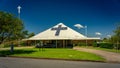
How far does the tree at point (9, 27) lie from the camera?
32.3 m

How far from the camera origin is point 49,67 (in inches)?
594

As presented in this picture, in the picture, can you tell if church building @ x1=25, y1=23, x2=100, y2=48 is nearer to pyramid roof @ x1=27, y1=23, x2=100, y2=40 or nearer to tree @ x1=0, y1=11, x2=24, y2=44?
pyramid roof @ x1=27, y1=23, x2=100, y2=40

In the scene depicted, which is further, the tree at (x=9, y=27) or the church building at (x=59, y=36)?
the church building at (x=59, y=36)

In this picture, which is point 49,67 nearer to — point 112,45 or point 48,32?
point 112,45

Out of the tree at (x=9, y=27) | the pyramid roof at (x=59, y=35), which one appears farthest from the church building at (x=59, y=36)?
the tree at (x=9, y=27)

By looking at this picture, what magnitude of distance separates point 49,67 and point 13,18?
20.4 meters

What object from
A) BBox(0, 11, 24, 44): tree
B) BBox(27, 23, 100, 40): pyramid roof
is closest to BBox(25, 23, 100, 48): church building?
BBox(27, 23, 100, 40): pyramid roof

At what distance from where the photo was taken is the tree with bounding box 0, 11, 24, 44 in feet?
106

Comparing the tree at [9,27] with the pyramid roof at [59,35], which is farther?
the pyramid roof at [59,35]

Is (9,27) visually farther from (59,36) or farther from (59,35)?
(59,35)

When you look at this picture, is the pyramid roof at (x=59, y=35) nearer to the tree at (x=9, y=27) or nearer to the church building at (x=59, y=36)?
the church building at (x=59, y=36)

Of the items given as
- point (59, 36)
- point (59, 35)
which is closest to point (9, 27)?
point (59, 36)

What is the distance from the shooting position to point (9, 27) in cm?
3238

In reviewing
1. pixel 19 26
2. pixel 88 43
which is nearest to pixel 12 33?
pixel 19 26
